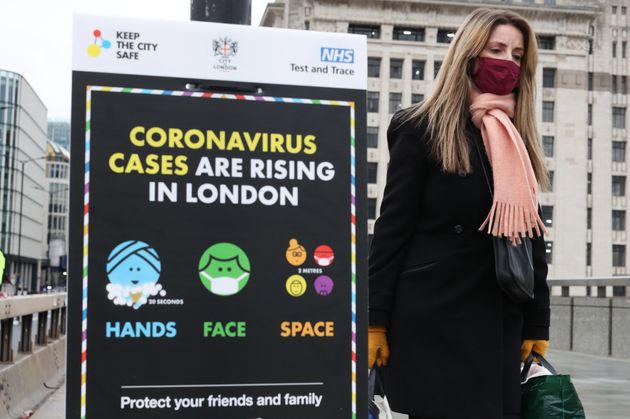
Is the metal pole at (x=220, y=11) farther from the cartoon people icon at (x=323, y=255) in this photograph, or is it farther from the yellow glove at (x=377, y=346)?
the yellow glove at (x=377, y=346)

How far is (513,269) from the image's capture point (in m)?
3.03

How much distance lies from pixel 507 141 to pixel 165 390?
147 centimetres

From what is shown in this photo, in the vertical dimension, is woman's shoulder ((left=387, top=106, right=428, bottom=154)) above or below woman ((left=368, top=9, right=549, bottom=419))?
above

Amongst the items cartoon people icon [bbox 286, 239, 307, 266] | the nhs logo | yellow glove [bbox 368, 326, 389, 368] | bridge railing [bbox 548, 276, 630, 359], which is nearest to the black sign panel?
cartoon people icon [bbox 286, 239, 307, 266]

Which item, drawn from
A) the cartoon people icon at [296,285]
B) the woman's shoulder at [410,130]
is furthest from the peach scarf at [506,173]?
the cartoon people icon at [296,285]

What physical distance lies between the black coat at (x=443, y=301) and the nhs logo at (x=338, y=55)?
541 millimetres

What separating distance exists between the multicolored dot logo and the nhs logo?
2.16 ft

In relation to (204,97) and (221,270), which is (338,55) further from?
(221,270)

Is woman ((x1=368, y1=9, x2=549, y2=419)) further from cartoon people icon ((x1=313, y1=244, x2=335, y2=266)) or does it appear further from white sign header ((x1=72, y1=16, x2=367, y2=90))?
white sign header ((x1=72, y1=16, x2=367, y2=90))

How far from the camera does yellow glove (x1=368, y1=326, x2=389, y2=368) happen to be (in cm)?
309

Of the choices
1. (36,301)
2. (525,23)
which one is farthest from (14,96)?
(525,23)

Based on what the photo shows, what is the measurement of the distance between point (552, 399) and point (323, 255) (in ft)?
3.18

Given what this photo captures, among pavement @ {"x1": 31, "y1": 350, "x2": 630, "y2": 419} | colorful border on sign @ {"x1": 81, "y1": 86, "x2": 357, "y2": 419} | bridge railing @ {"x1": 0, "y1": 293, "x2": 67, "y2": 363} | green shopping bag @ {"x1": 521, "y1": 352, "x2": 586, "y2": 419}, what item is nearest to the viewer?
colorful border on sign @ {"x1": 81, "y1": 86, "x2": 357, "y2": 419}

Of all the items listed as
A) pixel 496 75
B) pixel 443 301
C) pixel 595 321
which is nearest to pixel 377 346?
pixel 443 301
